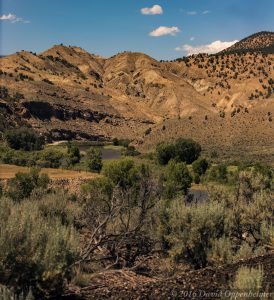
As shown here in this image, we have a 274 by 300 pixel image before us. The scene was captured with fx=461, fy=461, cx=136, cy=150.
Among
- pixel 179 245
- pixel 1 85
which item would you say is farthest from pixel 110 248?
pixel 1 85

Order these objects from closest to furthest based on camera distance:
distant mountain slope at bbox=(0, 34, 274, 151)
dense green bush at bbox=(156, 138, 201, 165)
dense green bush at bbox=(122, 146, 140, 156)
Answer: dense green bush at bbox=(156, 138, 201, 165) → dense green bush at bbox=(122, 146, 140, 156) → distant mountain slope at bbox=(0, 34, 274, 151)

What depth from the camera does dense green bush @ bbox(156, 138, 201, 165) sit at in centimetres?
7862

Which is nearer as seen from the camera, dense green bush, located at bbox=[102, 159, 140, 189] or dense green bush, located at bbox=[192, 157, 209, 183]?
dense green bush, located at bbox=[102, 159, 140, 189]

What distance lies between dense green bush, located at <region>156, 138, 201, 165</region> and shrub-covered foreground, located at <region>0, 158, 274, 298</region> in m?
48.7

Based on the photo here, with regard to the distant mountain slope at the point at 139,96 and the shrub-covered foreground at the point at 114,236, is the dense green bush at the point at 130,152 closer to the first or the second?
the distant mountain slope at the point at 139,96

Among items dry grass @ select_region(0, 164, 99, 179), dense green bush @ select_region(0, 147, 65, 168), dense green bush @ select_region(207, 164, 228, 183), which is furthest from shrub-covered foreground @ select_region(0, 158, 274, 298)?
dense green bush @ select_region(0, 147, 65, 168)

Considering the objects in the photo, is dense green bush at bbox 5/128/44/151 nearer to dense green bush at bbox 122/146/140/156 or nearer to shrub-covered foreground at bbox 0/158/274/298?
dense green bush at bbox 122/146/140/156

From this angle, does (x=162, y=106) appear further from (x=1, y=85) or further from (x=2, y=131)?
(x=2, y=131)

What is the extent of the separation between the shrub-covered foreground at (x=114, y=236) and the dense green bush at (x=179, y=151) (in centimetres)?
4865

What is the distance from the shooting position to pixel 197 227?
1692 centimetres

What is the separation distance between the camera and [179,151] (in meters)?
79.7

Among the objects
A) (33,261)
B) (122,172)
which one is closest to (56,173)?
(122,172)

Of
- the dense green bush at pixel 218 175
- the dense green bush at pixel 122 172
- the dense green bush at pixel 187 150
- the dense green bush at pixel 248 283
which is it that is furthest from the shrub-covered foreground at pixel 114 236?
the dense green bush at pixel 187 150

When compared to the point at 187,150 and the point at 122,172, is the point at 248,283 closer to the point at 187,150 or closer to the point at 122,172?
the point at 122,172
